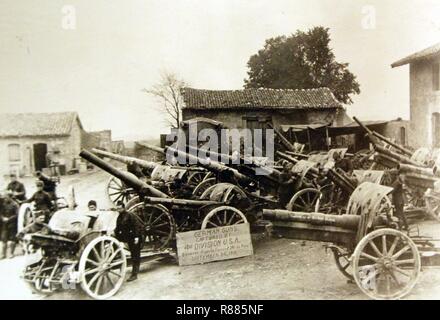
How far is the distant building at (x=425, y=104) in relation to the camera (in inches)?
435

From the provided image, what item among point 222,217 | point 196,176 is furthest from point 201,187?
point 222,217

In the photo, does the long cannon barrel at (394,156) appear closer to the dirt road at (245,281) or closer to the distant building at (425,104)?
the distant building at (425,104)

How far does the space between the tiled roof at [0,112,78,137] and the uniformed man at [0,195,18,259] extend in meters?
1.08

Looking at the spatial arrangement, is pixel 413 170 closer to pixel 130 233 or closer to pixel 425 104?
pixel 130 233

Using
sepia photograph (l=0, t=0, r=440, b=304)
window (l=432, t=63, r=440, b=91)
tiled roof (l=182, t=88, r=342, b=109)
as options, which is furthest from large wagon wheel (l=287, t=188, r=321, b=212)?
window (l=432, t=63, r=440, b=91)

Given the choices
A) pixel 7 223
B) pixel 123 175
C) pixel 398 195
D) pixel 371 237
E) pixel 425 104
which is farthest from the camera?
pixel 425 104

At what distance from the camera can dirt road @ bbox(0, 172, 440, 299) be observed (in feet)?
18.6

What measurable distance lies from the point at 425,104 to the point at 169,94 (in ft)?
25.0

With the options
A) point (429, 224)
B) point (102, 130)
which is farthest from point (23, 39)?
point (429, 224)

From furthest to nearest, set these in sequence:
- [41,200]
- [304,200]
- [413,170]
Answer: [304,200], [41,200], [413,170]

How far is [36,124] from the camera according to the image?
7.56 metres

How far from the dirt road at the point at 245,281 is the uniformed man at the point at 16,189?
1074 millimetres

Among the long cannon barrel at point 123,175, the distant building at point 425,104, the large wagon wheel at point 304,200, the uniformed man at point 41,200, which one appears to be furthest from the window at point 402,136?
the uniformed man at point 41,200
